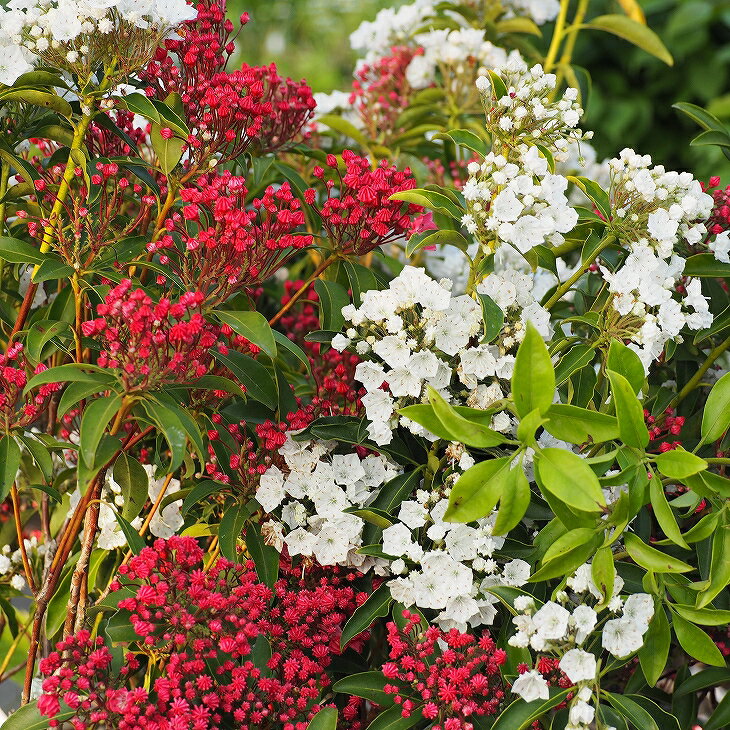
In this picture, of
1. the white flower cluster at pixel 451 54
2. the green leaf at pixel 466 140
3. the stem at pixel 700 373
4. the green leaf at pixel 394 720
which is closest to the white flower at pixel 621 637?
the green leaf at pixel 394 720

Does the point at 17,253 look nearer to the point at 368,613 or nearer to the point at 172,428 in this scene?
the point at 172,428

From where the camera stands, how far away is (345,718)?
1015 mm

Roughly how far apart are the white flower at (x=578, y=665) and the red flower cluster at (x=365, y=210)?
471 mm

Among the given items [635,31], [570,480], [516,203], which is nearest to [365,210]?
[516,203]

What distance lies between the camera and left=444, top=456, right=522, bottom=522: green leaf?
77 centimetres

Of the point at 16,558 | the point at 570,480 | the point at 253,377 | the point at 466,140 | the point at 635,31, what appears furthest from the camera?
the point at 635,31

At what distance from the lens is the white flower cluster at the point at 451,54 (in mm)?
1532

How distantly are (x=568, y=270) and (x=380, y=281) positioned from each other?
36cm

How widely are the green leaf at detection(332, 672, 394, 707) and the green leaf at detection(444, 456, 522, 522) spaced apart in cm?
27

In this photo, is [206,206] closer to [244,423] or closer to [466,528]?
[244,423]

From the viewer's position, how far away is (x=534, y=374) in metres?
0.78

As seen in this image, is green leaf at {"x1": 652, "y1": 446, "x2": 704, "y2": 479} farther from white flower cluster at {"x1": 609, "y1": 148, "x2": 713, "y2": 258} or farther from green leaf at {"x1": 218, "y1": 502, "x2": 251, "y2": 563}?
green leaf at {"x1": 218, "y1": 502, "x2": 251, "y2": 563}

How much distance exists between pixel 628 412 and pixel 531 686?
0.89ft

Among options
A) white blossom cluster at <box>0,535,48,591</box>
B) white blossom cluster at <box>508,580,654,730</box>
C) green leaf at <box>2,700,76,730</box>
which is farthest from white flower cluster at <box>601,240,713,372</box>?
white blossom cluster at <box>0,535,48,591</box>
